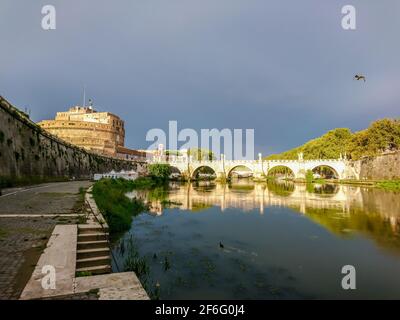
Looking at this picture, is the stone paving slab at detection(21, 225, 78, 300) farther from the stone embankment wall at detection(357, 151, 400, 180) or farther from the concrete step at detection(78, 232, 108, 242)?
the stone embankment wall at detection(357, 151, 400, 180)

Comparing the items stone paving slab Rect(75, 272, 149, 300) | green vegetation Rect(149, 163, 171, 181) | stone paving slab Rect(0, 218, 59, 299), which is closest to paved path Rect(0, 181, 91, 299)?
stone paving slab Rect(0, 218, 59, 299)

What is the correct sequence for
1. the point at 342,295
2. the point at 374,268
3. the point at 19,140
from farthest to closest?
1. the point at 19,140
2. the point at 374,268
3. the point at 342,295

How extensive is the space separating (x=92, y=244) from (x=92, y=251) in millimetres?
481

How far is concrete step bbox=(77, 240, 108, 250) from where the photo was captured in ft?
25.6

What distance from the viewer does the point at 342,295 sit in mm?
7820

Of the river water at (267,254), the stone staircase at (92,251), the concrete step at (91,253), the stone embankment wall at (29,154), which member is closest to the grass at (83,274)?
the stone staircase at (92,251)

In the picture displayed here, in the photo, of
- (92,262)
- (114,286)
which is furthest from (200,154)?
(114,286)

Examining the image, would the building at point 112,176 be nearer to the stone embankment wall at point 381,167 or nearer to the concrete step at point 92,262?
the concrete step at point 92,262

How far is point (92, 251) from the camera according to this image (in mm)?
7633

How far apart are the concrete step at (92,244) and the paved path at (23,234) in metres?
0.90

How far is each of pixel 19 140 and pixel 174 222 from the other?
54.2 feet
